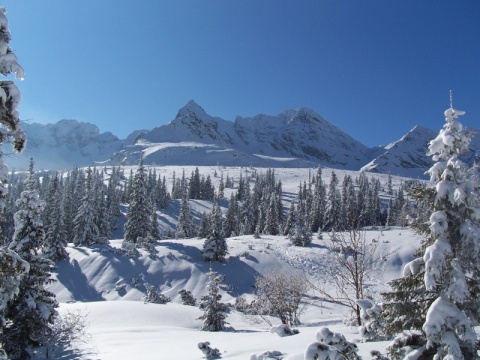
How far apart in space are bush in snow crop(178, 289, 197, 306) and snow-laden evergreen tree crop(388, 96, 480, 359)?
39.9m

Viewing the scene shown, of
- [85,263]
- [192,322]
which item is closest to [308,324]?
[192,322]

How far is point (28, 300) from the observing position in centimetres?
1880

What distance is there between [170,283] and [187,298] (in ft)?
22.8

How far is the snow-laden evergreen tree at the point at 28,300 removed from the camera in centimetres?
1831

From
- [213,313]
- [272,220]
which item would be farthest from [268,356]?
[272,220]

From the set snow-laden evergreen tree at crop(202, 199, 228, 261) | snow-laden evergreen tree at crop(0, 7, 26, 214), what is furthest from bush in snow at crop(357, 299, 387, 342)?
snow-laden evergreen tree at crop(202, 199, 228, 261)

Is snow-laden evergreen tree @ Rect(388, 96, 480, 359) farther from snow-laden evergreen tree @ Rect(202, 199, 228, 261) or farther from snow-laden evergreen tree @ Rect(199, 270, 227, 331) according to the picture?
snow-laden evergreen tree @ Rect(202, 199, 228, 261)

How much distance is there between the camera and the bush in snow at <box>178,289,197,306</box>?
4631 centimetres

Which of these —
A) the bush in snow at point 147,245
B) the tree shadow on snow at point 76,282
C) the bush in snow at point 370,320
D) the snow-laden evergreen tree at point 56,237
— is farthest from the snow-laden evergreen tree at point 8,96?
the bush in snow at point 147,245

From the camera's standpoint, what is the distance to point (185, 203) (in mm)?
83438

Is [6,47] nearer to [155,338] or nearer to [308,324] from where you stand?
[155,338]

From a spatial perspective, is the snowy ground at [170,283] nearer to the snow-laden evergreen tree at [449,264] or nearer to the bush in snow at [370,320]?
the bush in snow at [370,320]

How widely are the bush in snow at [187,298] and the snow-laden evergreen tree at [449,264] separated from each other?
131ft

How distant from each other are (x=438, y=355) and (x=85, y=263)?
54.1 metres
